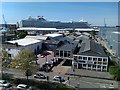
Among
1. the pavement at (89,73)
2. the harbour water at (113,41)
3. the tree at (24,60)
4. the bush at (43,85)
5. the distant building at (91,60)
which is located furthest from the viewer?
the harbour water at (113,41)

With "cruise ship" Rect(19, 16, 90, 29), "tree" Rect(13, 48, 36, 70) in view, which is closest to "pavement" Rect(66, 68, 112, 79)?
"tree" Rect(13, 48, 36, 70)

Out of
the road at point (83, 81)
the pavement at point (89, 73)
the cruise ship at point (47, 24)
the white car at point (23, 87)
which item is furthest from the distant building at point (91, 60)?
the cruise ship at point (47, 24)

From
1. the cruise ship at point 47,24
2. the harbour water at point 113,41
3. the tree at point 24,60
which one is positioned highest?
the cruise ship at point 47,24

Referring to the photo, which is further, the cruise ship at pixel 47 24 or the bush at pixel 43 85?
the cruise ship at pixel 47 24

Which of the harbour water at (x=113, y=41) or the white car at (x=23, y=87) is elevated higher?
the white car at (x=23, y=87)

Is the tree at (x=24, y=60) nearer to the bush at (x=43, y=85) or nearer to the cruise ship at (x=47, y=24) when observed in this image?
the bush at (x=43, y=85)

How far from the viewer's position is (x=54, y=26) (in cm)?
4078

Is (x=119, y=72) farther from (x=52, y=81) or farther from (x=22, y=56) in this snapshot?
(x=22, y=56)

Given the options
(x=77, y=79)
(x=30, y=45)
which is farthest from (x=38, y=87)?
(x=30, y=45)

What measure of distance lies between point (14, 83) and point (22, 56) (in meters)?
1.06

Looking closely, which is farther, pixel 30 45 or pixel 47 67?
pixel 30 45

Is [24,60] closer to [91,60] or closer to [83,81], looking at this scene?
[83,81]

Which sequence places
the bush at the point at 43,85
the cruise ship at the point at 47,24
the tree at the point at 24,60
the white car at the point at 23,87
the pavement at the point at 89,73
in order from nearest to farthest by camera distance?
1. the white car at the point at 23,87
2. the bush at the point at 43,85
3. the tree at the point at 24,60
4. the pavement at the point at 89,73
5. the cruise ship at the point at 47,24

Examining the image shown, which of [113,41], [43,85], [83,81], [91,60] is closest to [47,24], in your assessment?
[113,41]
